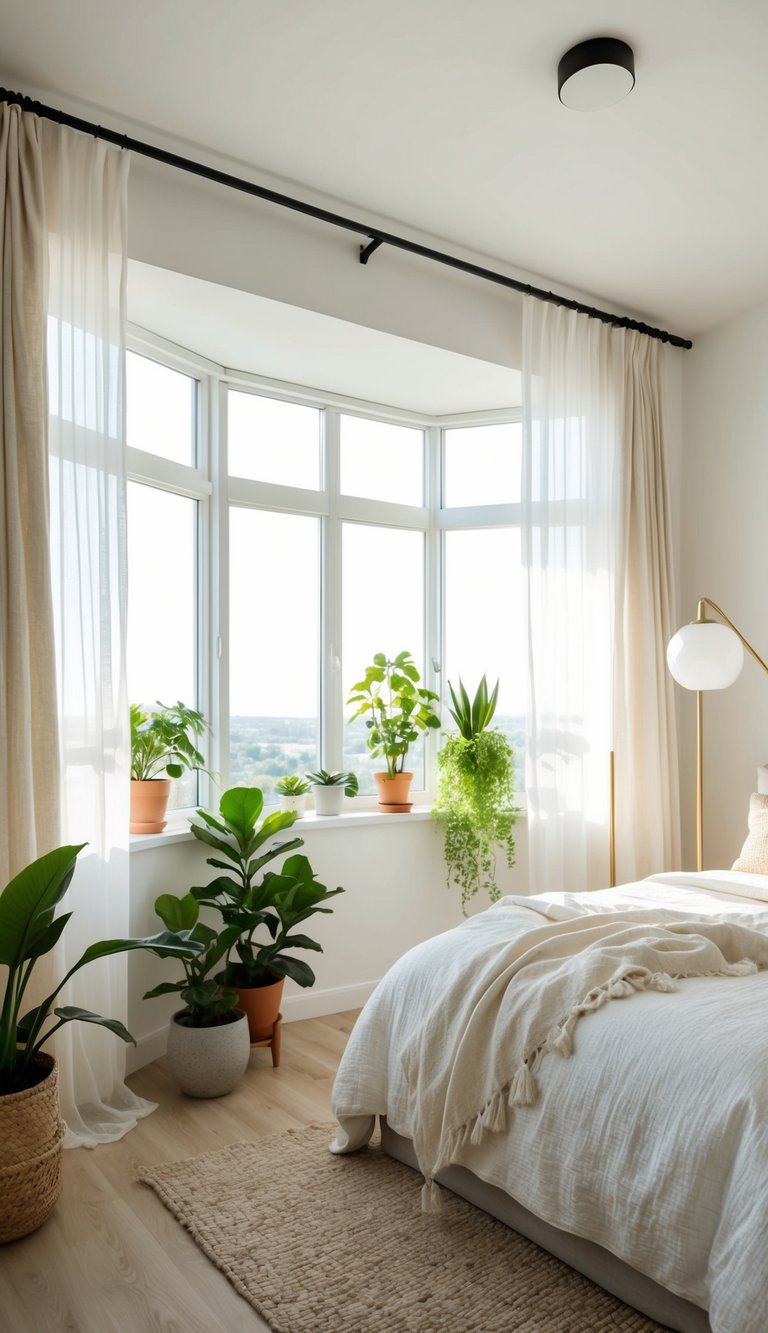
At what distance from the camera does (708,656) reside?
3.46 meters

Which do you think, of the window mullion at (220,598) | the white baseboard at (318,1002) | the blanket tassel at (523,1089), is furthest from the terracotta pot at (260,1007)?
the blanket tassel at (523,1089)

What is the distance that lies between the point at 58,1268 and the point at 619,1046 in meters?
1.27

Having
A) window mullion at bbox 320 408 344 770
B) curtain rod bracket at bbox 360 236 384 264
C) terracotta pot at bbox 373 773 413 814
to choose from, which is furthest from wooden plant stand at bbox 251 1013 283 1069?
curtain rod bracket at bbox 360 236 384 264

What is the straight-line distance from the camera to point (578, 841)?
411 centimetres

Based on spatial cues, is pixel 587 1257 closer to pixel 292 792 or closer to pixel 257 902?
pixel 257 902

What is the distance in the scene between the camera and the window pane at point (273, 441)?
4.09 m

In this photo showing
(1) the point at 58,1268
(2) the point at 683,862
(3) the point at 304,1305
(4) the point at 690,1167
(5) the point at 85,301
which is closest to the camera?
(4) the point at 690,1167

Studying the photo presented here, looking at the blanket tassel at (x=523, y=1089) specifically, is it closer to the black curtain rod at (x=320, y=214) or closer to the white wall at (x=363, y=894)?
the white wall at (x=363, y=894)

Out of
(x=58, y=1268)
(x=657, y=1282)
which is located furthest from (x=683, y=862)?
(x=58, y=1268)

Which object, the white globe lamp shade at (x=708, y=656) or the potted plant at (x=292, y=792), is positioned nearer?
the white globe lamp shade at (x=708, y=656)

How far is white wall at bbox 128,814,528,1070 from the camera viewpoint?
3463 mm

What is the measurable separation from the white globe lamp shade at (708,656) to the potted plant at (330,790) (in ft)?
4.59

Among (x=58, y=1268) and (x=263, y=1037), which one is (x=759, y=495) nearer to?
(x=263, y=1037)

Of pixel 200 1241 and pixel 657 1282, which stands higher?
pixel 657 1282
